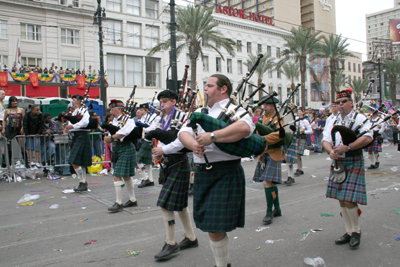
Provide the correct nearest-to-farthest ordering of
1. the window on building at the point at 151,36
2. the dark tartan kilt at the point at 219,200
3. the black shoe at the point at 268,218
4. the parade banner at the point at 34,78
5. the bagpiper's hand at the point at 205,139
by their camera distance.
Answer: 1. the bagpiper's hand at the point at 205,139
2. the dark tartan kilt at the point at 219,200
3. the black shoe at the point at 268,218
4. the parade banner at the point at 34,78
5. the window on building at the point at 151,36

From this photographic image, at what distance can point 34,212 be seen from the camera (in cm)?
589

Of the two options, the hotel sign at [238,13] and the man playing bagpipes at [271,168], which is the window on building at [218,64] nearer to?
the hotel sign at [238,13]

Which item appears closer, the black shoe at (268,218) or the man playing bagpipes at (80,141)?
the black shoe at (268,218)

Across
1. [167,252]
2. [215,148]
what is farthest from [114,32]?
[215,148]

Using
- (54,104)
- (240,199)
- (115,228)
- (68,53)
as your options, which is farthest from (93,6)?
(240,199)

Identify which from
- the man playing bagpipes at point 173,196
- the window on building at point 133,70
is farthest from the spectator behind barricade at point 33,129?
the window on building at point 133,70

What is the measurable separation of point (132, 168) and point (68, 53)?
83.9 ft

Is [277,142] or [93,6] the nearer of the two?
[277,142]

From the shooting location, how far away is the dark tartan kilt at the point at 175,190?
380 centimetres

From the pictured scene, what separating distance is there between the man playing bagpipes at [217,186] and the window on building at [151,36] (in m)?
32.4

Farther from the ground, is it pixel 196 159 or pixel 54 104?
pixel 54 104

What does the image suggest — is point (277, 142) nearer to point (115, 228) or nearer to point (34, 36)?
point (115, 228)

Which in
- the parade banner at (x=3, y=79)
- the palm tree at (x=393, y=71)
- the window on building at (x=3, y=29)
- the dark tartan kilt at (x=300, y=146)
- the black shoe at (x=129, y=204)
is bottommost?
the black shoe at (x=129, y=204)

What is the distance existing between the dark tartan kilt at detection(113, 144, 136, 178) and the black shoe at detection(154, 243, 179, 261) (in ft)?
7.38
